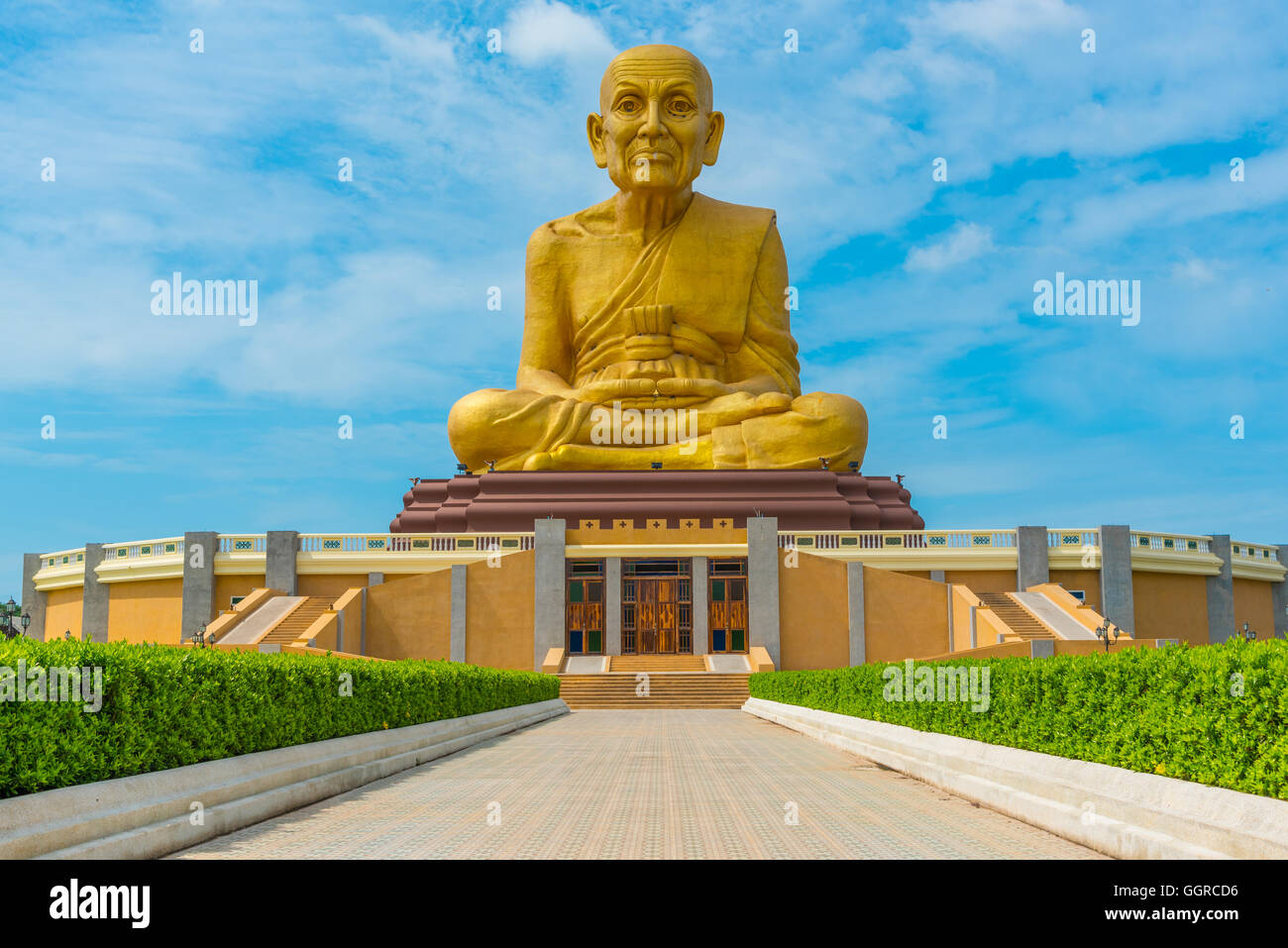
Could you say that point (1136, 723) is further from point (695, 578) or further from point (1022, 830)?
point (695, 578)

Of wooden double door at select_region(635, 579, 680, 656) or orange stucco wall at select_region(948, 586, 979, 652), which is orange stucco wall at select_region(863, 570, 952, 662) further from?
wooden double door at select_region(635, 579, 680, 656)

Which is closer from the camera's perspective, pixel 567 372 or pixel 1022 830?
pixel 1022 830

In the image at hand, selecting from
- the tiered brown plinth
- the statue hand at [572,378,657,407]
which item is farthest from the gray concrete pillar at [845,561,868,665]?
the statue hand at [572,378,657,407]

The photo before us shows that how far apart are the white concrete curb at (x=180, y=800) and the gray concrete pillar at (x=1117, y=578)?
23.0 m

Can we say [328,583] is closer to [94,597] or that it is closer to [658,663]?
[94,597]

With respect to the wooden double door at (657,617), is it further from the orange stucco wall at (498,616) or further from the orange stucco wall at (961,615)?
the orange stucco wall at (961,615)

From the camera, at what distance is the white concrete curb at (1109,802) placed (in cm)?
601

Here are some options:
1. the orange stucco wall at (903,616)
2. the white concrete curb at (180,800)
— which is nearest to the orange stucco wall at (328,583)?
the orange stucco wall at (903,616)

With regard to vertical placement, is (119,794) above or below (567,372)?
below

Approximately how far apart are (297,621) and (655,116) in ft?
61.0

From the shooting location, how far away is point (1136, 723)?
7836mm

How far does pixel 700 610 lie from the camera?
100 feet
